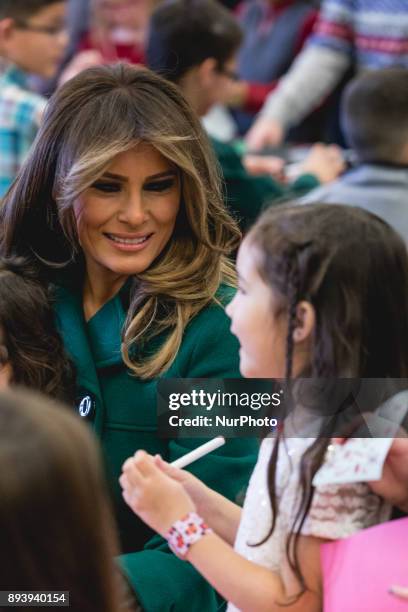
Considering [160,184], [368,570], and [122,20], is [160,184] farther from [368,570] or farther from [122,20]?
[122,20]

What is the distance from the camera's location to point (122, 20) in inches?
202

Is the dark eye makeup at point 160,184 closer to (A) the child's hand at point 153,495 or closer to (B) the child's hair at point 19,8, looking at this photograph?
(A) the child's hand at point 153,495

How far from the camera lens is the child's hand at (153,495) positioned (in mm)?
1508

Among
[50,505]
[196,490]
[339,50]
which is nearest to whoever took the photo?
[50,505]

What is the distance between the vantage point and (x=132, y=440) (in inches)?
78.2

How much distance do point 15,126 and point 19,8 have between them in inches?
18.9

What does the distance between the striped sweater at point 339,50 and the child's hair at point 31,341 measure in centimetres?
274

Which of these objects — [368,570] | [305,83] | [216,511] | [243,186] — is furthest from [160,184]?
[305,83]

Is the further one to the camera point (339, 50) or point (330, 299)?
point (339, 50)

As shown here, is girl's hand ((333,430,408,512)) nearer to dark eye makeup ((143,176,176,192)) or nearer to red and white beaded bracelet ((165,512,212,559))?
red and white beaded bracelet ((165,512,212,559))

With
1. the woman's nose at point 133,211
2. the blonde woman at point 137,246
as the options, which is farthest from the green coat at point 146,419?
the woman's nose at point 133,211

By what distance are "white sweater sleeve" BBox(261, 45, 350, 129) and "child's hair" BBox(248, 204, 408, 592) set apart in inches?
125

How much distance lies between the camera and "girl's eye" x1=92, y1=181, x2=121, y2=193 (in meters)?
2.01

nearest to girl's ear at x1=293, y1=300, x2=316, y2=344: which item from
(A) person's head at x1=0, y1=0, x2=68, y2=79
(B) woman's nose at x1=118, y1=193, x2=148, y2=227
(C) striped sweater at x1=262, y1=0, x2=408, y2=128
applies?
(B) woman's nose at x1=118, y1=193, x2=148, y2=227
